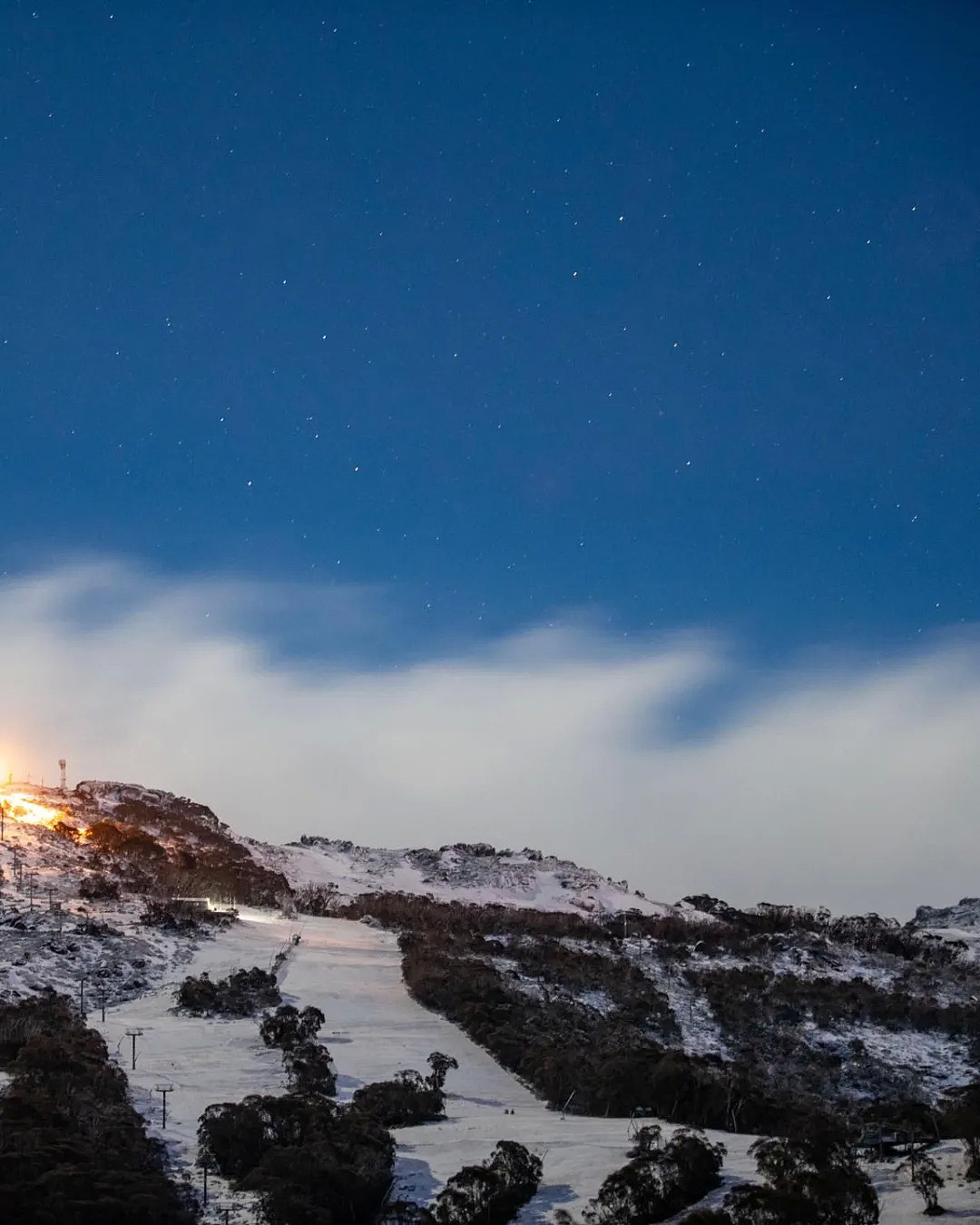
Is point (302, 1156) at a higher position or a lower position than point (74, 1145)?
lower

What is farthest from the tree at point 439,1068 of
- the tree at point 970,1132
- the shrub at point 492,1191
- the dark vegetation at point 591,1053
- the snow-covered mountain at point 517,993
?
the tree at point 970,1132

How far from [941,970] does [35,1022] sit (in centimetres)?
5595

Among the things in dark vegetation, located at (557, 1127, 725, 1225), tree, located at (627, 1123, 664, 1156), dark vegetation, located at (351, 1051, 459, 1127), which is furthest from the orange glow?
dark vegetation, located at (557, 1127, 725, 1225)

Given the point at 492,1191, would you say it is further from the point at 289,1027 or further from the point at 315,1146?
the point at 289,1027

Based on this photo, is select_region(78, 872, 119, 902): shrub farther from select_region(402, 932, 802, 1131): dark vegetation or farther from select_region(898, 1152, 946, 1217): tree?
select_region(898, 1152, 946, 1217): tree

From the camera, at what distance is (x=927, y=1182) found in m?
14.1

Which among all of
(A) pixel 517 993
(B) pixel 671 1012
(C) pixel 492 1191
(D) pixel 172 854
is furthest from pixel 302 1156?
(D) pixel 172 854

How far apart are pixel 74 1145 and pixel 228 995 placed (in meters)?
20.8

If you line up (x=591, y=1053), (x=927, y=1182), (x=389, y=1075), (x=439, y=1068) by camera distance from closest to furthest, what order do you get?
1. (x=927, y=1182)
2. (x=439, y=1068)
3. (x=389, y=1075)
4. (x=591, y=1053)

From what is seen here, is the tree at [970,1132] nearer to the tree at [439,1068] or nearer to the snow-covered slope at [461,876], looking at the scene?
the tree at [439,1068]

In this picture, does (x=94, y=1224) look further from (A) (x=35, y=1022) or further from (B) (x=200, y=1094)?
(A) (x=35, y=1022)

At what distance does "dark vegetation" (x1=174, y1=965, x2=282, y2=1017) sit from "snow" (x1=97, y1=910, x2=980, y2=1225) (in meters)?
0.73

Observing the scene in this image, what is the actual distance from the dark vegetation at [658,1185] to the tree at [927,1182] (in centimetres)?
319

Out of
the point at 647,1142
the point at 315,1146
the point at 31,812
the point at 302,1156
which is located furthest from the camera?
the point at 31,812
